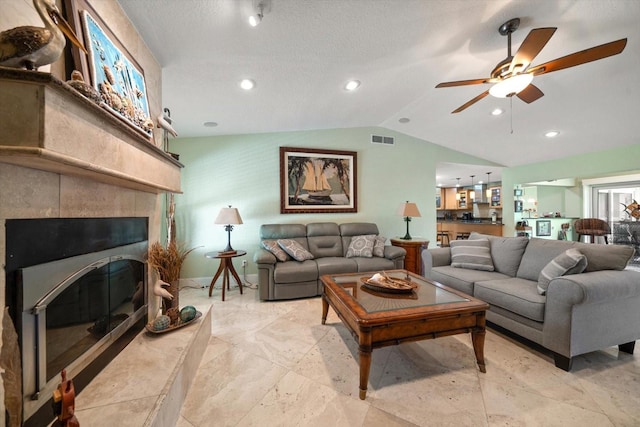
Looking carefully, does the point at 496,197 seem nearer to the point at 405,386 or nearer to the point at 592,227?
the point at 592,227

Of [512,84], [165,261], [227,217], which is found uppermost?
[512,84]

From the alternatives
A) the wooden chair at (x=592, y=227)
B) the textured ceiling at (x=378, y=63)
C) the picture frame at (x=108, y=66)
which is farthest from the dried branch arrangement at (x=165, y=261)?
the wooden chair at (x=592, y=227)

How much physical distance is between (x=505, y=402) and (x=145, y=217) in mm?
2757

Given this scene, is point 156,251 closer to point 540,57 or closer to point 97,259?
point 97,259

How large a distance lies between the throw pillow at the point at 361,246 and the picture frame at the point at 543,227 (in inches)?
192

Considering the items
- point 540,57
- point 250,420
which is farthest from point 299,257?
point 540,57

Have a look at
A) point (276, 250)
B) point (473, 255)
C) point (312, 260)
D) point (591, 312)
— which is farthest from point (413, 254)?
point (591, 312)

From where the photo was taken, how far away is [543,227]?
6055 millimetres

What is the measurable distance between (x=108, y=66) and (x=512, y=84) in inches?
114

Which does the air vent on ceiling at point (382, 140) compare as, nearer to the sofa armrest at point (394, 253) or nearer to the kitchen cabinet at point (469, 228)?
the sofa armrest at point (394, 253)

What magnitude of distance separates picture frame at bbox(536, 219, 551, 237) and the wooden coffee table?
5.85 m

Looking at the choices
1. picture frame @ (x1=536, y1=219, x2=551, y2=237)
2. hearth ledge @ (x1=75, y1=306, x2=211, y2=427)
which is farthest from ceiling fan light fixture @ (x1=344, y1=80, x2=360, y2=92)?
picture frame @ (x1=536, y1=219, x2=551, y2=237)

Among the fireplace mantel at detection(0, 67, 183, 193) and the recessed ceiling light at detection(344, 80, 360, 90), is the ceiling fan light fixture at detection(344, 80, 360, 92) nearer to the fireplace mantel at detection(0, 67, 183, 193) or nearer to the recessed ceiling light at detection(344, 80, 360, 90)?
the recessed ceiling light at detection(344, 80, 360, 90)

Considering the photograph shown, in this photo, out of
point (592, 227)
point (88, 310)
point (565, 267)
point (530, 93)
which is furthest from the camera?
point (592, 227)
